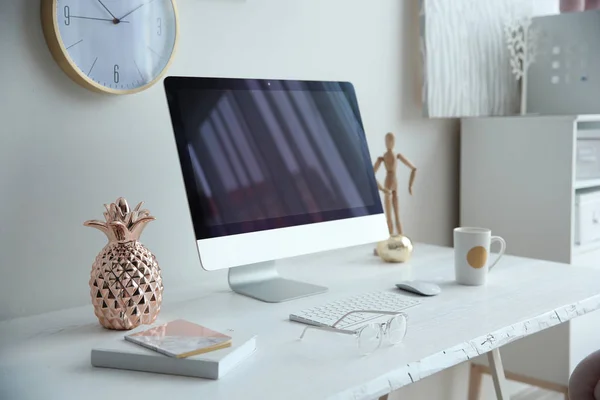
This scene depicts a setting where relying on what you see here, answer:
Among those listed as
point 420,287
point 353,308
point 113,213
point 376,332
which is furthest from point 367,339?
point 113,213

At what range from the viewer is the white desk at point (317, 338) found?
0.93 meters

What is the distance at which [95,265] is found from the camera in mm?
1173

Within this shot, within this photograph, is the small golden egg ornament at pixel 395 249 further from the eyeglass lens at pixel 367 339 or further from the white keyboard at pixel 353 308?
the eyeglass lens at pixel 367 339

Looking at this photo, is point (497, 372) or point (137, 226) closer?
point (137, 226)

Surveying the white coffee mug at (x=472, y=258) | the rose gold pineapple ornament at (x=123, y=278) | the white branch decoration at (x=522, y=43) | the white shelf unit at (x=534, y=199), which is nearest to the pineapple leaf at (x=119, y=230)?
the rose gold pineapple ornament at (x=123, y=278)

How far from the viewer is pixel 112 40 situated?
136 centimetres

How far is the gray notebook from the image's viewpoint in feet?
3.10

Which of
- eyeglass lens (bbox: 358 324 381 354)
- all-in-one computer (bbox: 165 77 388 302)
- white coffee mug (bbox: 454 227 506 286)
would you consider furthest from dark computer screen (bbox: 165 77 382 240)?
eyeglass lens (bbox: 358 324 381 354)

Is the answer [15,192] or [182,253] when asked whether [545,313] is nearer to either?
[182,253]

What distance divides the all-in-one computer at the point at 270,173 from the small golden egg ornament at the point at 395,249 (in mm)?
125

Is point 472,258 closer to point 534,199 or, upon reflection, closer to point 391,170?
point 391,170

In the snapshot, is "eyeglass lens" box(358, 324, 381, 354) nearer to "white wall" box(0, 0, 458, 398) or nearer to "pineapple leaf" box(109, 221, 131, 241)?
"pineapple leaf" box(109, 221, 131, 241)

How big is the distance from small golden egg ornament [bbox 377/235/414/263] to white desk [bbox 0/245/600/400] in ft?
0.08

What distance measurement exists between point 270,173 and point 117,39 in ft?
1.29
